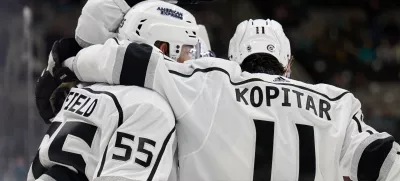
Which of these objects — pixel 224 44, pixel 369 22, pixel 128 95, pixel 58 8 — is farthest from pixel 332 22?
pixel 128 95

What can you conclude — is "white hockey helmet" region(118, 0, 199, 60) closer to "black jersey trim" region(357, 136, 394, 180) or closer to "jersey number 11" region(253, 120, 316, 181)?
"jersey number 11" region(253, 120, 316, 181)

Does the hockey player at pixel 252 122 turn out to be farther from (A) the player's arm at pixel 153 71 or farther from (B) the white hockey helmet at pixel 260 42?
(B) the white hockey helmet at pixel 260 42

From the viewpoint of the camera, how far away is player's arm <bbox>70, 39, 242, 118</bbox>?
1555 millimetres

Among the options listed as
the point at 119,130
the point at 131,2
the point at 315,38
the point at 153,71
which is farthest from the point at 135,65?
the point at 315,38

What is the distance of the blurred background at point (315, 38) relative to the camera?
15.5 feet

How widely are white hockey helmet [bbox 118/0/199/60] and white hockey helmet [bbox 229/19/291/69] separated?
17 cm

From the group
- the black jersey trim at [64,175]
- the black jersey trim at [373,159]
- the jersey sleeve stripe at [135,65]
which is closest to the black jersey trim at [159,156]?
the jersey sleeve stripe at [135,65]

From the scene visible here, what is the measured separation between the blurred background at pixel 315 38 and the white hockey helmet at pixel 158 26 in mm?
2486

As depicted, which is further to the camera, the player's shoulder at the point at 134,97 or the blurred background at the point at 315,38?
the blurred background at the point at 315,38

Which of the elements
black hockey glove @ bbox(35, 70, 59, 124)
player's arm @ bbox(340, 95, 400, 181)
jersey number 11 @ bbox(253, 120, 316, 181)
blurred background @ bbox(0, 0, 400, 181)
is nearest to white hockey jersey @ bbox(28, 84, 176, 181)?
jersey number 11 @ bbox(253, 120, 316, 181)

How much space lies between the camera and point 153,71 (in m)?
1.55

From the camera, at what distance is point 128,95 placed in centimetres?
154

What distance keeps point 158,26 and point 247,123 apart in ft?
1.42

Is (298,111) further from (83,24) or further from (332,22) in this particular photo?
(332,22)
